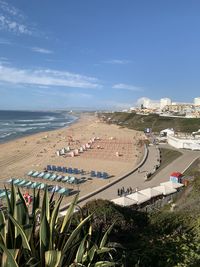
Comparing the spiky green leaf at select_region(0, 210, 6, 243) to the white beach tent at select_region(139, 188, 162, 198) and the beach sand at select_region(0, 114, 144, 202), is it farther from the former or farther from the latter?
the beach sand at select_region(0, 114, 144, 202)

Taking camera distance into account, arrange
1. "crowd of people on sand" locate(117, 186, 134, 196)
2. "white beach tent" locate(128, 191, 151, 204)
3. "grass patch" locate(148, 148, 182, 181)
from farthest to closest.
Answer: "grass patch" locate(148, 148, 182, 181), "crowd of people on sand" locate(117, 186, 134, 196), "white beach tent" locate(128, 191, 151, 204)

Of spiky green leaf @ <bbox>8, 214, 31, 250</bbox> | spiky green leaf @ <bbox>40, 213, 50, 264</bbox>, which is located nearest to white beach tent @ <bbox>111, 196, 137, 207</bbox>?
spiky green leaf @ <bbox>40, 213, 50, 264</bbox>

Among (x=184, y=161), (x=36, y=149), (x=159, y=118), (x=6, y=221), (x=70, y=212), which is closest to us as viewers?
(x=6, y=221)

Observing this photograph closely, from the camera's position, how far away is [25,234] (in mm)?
3600

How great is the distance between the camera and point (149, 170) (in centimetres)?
2433

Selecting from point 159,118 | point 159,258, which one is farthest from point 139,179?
point 159,118

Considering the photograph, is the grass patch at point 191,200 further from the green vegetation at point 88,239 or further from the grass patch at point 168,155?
the grass patch at point 168,155

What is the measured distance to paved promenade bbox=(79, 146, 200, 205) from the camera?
59.0 ft

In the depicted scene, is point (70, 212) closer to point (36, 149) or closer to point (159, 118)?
point (36, 149)

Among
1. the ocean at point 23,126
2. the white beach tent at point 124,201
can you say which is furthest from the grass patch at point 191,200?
the ocean at point 23,126

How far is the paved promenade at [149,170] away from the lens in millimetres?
17969

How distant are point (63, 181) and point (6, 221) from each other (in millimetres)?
18703

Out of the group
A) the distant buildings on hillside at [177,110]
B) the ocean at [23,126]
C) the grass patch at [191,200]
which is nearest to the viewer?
the grass patch at [191,200]

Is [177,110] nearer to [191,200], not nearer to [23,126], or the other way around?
[23,126]
